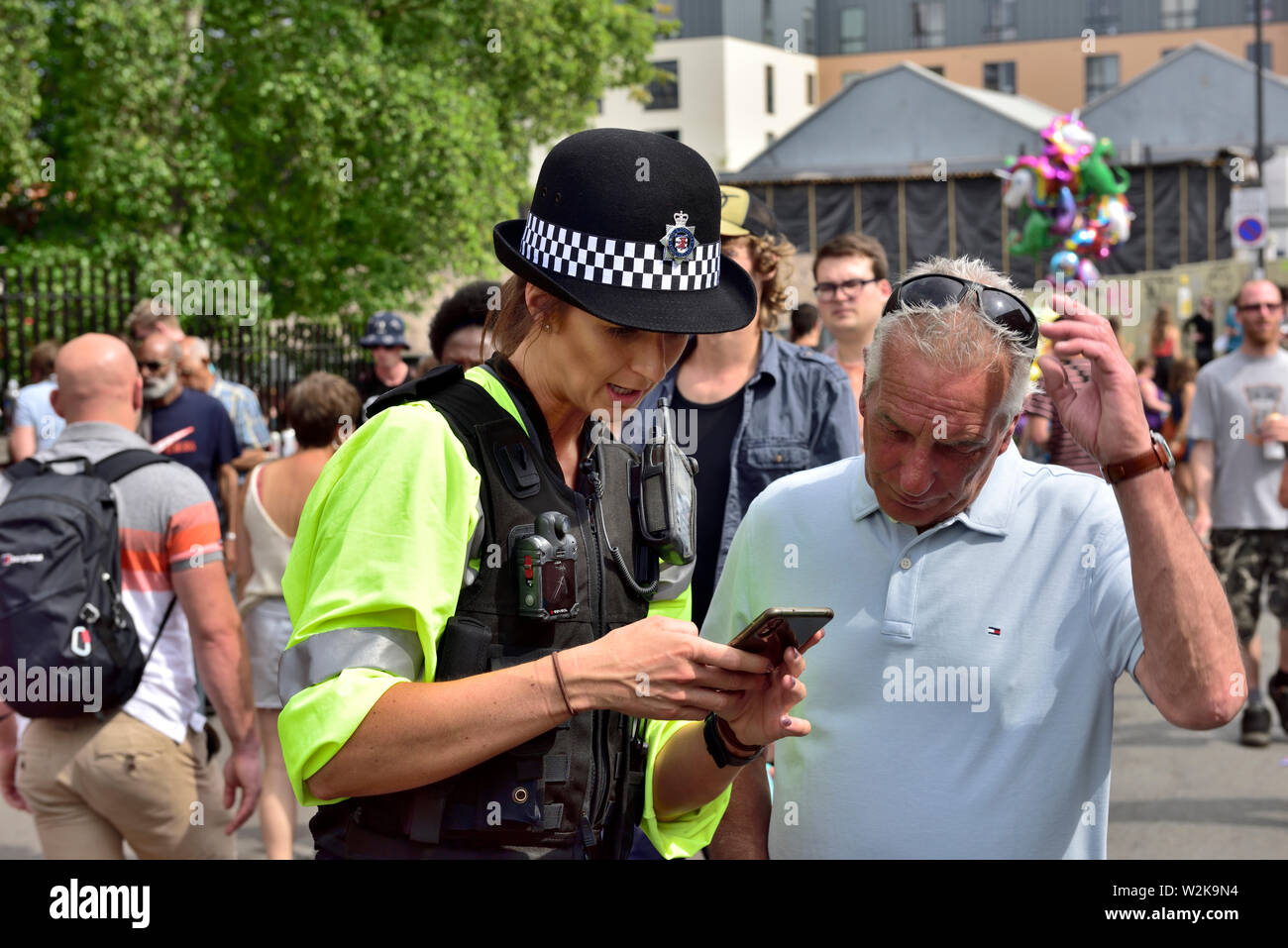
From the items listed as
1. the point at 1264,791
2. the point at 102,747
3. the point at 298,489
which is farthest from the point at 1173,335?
the point at 102,747

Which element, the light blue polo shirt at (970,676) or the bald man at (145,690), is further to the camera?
the bald man at (145,690)

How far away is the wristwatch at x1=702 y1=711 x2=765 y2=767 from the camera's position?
2301mm

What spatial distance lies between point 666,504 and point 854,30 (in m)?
68.2

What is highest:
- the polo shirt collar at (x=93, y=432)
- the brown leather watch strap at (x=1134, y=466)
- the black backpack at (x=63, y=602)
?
the brown leather watch strap at (x=1134, y=466)

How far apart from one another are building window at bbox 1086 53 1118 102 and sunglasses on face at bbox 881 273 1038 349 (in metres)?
68.3

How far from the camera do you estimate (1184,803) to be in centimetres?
661

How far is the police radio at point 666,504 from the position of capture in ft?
7.48

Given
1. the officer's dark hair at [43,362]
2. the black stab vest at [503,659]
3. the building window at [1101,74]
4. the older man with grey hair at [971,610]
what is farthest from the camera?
the building window at [1101,74]

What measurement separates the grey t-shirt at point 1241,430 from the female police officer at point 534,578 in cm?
597

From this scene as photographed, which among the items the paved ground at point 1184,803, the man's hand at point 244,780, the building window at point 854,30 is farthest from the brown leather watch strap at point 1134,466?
the building window at point 854,30

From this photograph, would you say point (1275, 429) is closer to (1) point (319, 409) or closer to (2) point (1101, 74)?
(1) point (319, 409)

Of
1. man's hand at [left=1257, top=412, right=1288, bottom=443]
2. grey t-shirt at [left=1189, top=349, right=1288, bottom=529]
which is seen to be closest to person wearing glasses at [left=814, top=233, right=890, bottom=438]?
man's hand at [left=1257, top=412, right=1288, bottom=443]

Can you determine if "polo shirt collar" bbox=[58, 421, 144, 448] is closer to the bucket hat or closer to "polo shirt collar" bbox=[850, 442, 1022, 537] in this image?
"polo shirt collar" bbox=[850, 442, 1022, 537]

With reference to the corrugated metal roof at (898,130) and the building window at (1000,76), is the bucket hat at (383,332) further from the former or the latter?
the building window at (1000,76)
